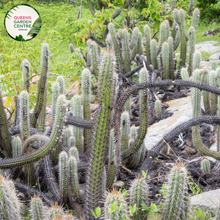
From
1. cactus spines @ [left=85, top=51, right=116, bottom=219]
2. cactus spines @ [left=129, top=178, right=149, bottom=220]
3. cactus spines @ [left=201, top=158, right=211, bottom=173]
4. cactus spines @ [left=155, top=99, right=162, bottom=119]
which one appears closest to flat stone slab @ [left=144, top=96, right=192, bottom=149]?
cactus spines @ [left=155, top=99, right=162, bottom=119]

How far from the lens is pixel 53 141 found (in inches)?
90.6

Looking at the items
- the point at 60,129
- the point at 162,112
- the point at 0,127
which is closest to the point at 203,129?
the point at 162,112

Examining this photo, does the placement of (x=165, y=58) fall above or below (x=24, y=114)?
above

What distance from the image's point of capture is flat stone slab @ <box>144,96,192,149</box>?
4098 mm

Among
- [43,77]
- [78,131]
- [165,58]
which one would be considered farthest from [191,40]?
[43,77]

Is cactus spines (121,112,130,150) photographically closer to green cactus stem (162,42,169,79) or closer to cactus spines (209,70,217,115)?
cactus spines (209,70,217,115)

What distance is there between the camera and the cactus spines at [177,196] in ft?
4.63

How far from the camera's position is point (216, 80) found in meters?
3.55

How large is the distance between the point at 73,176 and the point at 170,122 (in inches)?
96.3

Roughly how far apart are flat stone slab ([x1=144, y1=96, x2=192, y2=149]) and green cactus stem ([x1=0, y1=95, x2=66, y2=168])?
2030 millimetres

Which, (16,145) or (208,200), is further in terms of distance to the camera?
(16,145)

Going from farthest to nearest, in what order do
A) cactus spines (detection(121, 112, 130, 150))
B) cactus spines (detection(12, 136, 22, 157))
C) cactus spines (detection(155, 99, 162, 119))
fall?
cactus spines (detection(155, 99, 162, 119)), cactus spines (detection(121, 112, 130, 150)), cactus spines (detection(12, 136, 22, 157))

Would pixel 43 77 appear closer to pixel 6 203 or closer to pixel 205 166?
pixel 6 203

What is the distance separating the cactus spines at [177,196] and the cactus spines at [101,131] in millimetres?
617
